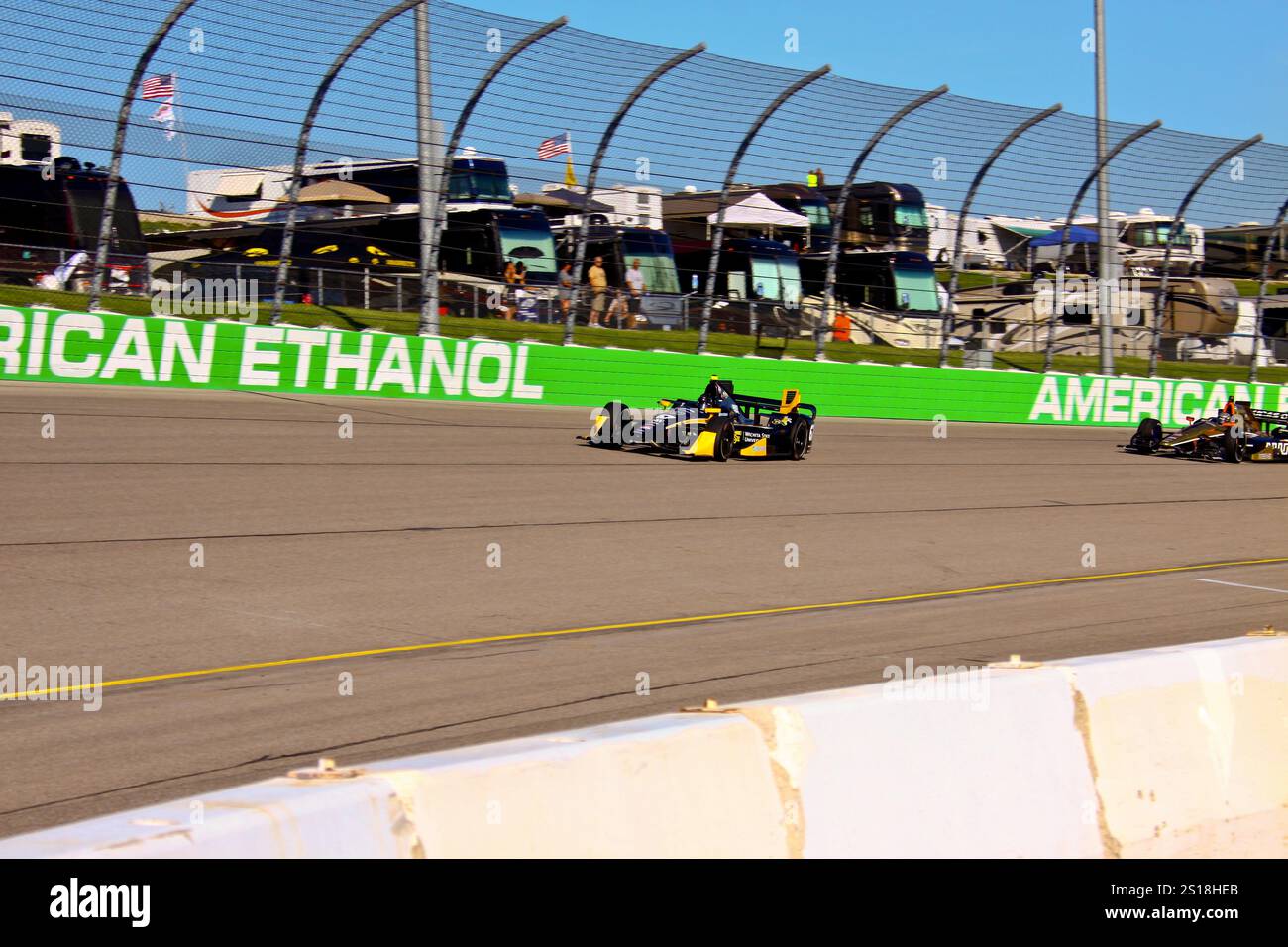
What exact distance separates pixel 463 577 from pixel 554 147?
8.47 meters

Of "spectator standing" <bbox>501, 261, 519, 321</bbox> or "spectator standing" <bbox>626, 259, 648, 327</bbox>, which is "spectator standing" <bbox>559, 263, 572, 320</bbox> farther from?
"spectator standing" <bbox>626, 259, 648, 327</bbox>

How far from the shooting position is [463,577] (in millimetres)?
9008

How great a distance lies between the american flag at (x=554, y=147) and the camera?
15781mm

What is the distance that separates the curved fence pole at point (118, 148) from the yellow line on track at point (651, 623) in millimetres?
7568

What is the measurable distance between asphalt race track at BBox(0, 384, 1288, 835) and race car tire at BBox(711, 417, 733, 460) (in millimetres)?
380

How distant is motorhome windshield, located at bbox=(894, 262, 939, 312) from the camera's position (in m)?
20.6

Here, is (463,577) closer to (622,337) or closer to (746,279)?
(622,337)

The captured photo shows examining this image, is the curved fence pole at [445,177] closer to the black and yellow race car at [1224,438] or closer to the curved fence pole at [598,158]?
the curved fence pole at [598,158]

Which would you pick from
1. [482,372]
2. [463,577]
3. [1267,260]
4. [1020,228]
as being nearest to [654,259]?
[482,372]

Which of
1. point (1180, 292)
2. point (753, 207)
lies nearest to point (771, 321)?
point (753, 207)

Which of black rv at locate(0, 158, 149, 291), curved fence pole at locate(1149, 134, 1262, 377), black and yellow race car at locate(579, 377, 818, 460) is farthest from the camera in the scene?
curved fence pole at locate(1149, 134, 1262, 377)

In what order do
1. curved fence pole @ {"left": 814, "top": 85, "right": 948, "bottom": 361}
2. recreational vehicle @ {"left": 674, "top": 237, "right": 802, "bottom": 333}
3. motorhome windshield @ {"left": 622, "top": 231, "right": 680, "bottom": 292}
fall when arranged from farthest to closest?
curved fence pole @ {"left": 814, "top": 85, "right": 948, "bottom": 361} < recreational vehicle @ {"left": 674, "top": 237, "right": 802, "bottom": 333} < motorhome windshield @ {"left": 622, "top": 231, "right": 680, "bottom": 292}

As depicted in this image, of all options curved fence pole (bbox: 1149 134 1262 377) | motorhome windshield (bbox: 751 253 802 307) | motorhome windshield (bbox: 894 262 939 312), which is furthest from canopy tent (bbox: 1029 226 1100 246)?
motorhome windshield (bbox: 751 253 802 307)

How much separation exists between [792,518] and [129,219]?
7.30 metres
